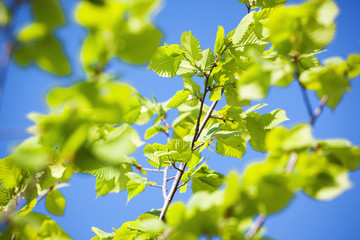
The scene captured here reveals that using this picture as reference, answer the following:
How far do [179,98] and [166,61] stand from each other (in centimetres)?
17

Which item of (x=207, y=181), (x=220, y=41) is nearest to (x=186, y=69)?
(x=220, y=41)

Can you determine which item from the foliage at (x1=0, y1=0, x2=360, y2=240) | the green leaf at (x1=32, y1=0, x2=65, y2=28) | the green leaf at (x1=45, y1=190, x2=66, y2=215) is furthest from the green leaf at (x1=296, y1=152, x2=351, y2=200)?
the green leaf at (x1=45, y1=190, x2=66, y2=215)

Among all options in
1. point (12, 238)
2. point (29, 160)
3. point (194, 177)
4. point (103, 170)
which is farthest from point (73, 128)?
point (194, 177)

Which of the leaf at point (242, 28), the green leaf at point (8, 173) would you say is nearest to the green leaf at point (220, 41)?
the leaf at point (242, 28)

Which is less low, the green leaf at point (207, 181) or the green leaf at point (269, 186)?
the green leaf at point (207, 181)

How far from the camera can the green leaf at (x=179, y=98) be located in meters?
1.03

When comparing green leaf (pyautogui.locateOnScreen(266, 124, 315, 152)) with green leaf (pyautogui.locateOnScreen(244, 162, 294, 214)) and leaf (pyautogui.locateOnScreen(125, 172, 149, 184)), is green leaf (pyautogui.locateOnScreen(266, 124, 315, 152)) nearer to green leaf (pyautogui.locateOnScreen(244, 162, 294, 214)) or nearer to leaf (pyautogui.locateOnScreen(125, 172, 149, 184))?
green leaf (pyautogui.locateOnScreen(244, 162, 294, 214))

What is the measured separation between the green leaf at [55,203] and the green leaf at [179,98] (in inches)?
23.7

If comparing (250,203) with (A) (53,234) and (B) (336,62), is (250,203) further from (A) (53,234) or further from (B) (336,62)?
(A) (53,234)

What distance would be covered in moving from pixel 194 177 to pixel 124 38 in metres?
0.72

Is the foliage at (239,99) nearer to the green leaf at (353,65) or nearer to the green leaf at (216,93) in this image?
the green leaf at (353,65)

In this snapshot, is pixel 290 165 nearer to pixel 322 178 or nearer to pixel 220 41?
pixel 322 178

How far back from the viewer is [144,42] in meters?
0.38

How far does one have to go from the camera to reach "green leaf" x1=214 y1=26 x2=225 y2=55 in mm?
935
